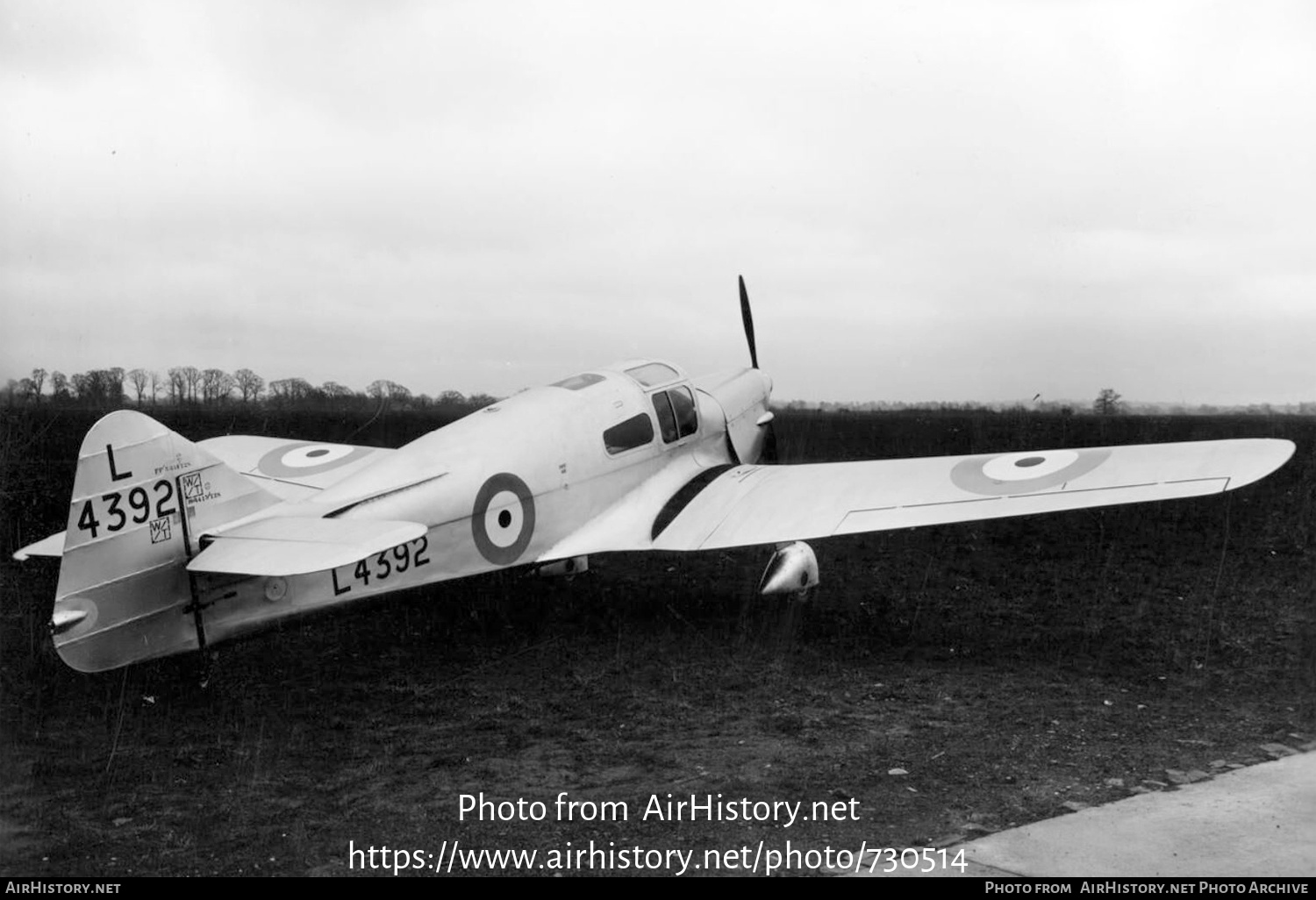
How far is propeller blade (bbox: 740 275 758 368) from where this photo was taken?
41.3 ft

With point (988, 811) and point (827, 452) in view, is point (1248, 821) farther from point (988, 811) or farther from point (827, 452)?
point (827, 452)

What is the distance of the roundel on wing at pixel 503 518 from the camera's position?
802 centimetres

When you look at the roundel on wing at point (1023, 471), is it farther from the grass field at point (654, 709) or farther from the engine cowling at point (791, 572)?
the engine cowling at point (791, 572)

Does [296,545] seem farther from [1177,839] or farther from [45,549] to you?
[1177,839]

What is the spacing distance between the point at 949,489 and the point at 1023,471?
0.63 m

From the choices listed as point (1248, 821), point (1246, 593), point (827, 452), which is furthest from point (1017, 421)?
point (1248, 821)

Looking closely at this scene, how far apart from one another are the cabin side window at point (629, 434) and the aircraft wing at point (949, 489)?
0.77m

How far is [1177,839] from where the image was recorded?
3918 millimetres

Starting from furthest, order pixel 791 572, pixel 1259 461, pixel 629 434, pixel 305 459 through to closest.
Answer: pixel 305 459 → pixel 629 434 → pixel 791 572 → pixel 1259 461

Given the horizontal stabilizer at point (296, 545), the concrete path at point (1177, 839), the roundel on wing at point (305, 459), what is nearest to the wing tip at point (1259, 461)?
the concrete path at point (1177, 839)

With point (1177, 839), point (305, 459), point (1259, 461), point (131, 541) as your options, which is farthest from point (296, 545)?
point (1259, 461)

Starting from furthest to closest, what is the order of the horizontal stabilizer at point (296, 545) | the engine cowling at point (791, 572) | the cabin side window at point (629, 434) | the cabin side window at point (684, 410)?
the cabin side window at point (684, 410), the cabin side window at point (629, 434), the engine cowling at point (791, 572), the horizontal stabilizer at point (296, 545)

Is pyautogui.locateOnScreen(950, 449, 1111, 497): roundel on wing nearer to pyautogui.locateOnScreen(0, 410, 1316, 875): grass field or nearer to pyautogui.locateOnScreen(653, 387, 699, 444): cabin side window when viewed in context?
pyautogui.locateOnScreen(0, 410, 1316, 875): grass field

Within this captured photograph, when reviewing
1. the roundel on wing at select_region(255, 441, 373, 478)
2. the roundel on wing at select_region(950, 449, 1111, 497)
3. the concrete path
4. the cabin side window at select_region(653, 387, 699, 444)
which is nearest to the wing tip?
the roundel on wing at select_region(950, 449, 1111, 497)
